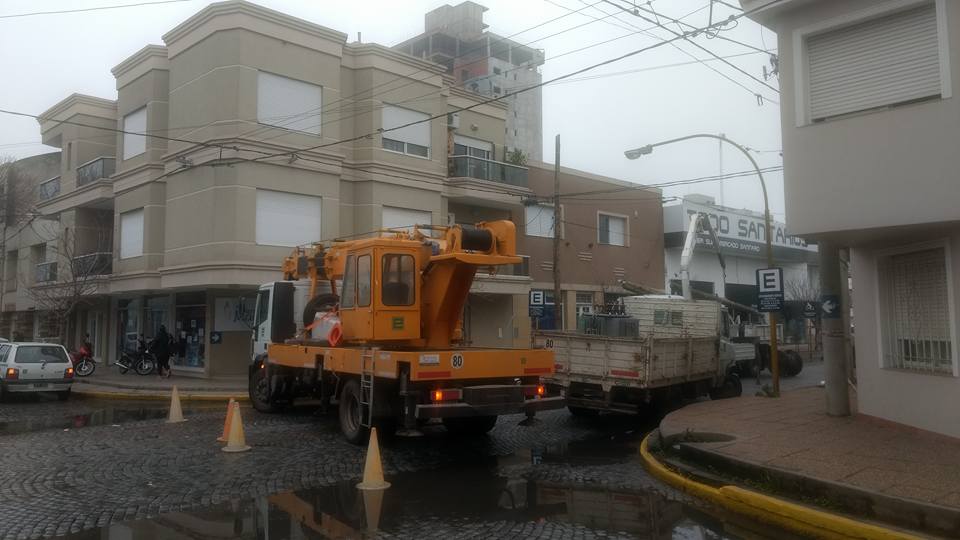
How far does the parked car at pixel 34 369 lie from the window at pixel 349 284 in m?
11.2

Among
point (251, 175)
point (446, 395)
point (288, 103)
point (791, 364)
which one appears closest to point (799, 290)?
point (791, 364)

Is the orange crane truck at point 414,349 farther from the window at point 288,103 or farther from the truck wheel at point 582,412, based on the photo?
the window at point 288,103

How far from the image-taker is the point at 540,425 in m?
13.7

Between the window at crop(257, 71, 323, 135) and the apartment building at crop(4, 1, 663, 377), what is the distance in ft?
0.15

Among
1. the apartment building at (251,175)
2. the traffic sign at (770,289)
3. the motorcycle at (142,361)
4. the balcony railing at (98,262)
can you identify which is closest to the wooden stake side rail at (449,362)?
the traffic sign at (770,289)

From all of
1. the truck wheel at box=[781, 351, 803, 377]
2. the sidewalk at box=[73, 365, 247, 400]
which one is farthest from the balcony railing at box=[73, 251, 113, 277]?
the truck wheel at box=[781, 351, 803, 377]

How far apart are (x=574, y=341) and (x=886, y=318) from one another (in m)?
5.16

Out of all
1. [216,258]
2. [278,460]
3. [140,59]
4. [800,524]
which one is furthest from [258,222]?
[800,524]

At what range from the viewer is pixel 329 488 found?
336 inches

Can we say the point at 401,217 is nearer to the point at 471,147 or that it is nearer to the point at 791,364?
the point at 471,147

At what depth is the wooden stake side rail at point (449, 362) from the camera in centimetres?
1004

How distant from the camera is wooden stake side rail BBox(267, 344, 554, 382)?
10039 millimetres

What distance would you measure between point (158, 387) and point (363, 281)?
39.9 ft

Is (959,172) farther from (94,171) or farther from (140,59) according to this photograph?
(94,171)
